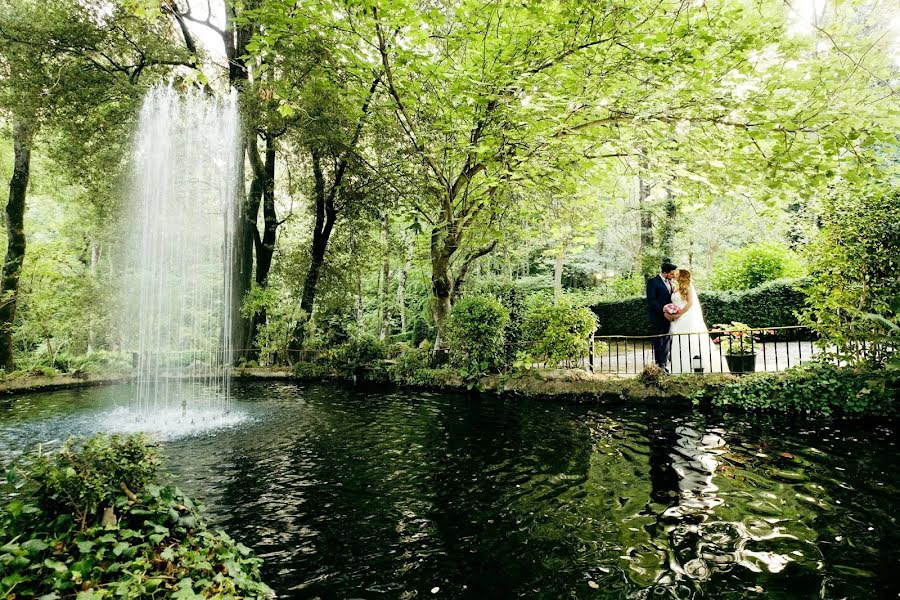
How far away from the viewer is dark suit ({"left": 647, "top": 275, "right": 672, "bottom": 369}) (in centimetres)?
1083

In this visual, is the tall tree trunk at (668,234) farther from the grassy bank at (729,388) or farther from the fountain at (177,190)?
the fountain at (177,190)

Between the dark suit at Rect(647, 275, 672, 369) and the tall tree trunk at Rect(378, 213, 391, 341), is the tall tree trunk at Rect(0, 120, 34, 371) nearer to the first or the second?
the tall tree trunk at Rect(378, 213, 391, 341)

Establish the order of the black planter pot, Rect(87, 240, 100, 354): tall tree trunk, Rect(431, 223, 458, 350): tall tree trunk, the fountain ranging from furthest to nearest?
Rect(87, 240, 100, 354): tall tree trunk < Rect(431, 223, 458, 350): tall tree trunk < the fountain < the black planter pot

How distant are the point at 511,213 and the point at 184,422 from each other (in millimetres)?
10382

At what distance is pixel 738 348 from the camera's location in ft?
33.2

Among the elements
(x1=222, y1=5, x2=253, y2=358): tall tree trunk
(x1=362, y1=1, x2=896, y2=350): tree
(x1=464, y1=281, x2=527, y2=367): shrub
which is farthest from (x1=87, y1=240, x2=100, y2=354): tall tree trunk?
(x1=464, y1=281, x2=527, y2=367): shrub

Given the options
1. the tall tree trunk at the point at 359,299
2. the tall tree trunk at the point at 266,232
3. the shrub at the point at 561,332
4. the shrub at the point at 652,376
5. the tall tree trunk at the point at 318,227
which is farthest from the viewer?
the tall tree trunk at the point at 359,299

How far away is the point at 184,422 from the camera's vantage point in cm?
970

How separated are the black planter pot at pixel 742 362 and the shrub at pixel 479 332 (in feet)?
17.6

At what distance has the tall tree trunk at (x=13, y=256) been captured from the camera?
16.2 meters

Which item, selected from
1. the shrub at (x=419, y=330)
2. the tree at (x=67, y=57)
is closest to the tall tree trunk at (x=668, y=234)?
the shrub at (x=419, y=330)

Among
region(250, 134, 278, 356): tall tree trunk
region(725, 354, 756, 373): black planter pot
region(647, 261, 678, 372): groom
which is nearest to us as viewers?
region(725, 354, 756, 373): black planter pot

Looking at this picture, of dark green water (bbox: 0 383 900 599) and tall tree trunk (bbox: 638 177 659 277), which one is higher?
tall tree trunk (bbox: 638 177 659 277)

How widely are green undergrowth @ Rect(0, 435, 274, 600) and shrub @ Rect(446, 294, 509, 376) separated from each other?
31.0 ft
